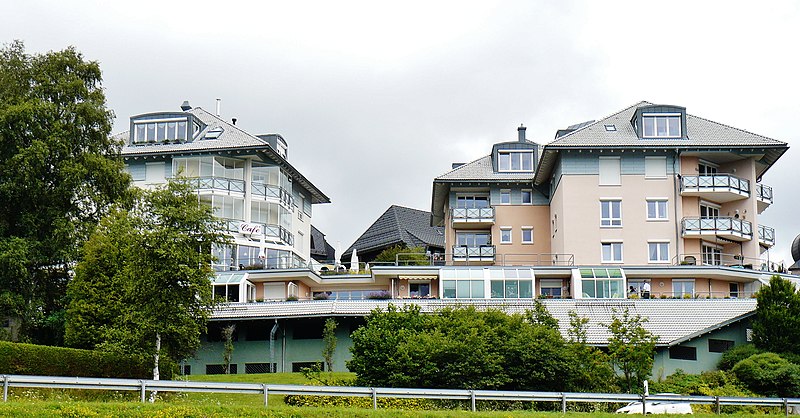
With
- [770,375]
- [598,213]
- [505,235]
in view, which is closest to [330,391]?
[770,375]

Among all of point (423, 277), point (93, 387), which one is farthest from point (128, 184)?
point (93, 387)

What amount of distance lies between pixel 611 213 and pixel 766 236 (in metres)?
10.3

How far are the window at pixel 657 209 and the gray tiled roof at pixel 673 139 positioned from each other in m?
3.35

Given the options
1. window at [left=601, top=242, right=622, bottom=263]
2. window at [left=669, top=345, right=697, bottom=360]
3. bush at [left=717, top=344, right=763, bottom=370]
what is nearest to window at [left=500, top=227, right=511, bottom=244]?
window at [left=601, top=242, right=622, bottom=263]

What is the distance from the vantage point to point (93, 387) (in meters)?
27.7

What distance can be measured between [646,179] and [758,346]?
17.8 metres

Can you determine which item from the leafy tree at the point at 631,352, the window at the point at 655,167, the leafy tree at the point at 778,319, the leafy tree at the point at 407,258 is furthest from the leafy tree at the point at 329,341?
the window at the point at 655,167

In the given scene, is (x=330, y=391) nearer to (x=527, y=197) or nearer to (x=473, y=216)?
(x=473, y=216)

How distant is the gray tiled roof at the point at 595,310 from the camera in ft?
167


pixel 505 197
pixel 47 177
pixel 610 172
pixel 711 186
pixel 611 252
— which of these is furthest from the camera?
pixel 505 197

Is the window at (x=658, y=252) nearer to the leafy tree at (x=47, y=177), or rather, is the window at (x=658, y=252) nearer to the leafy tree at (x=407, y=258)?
the leafy tree at (x=407, y=258)

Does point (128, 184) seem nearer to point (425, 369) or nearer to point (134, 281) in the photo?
point (134, 281)

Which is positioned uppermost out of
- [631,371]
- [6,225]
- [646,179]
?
[646,179]

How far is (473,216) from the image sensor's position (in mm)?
70062
